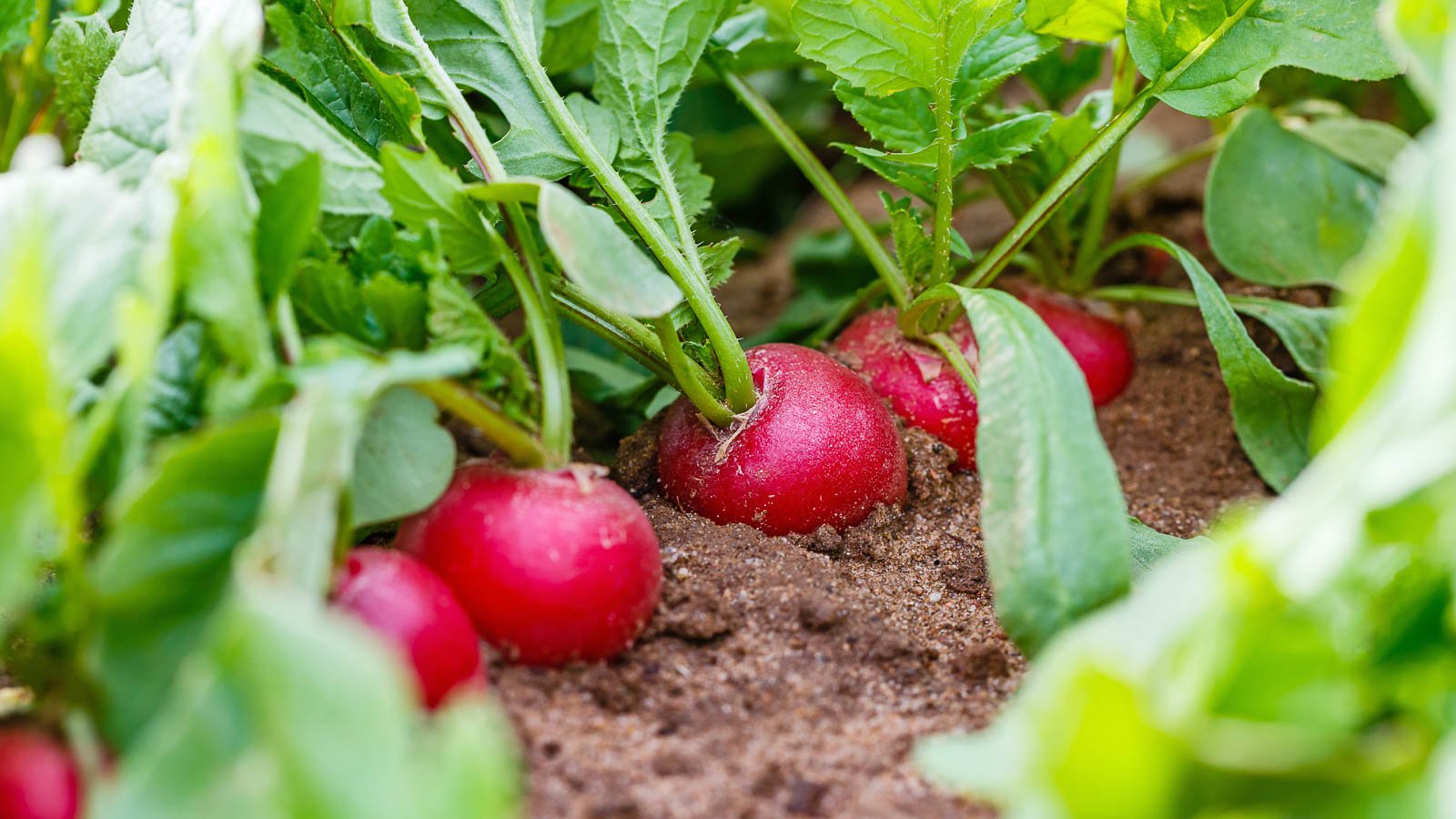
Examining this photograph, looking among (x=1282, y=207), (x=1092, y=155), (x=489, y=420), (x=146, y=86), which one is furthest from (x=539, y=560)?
(x=1282, y=207)

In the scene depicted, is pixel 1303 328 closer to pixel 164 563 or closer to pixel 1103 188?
pixel 1103 188

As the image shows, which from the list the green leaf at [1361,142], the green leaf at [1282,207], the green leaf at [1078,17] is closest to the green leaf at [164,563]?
the green leaf at [1078,17]

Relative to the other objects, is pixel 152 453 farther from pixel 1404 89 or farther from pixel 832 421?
pixel 1404 89

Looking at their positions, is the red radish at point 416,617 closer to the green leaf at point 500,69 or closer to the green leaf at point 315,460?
the green leaf at point 315,460

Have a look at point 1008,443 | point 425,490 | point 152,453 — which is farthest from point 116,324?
point 1008,443

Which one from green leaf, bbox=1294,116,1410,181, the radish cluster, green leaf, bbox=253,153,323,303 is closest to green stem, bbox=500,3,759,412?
the radish cluster

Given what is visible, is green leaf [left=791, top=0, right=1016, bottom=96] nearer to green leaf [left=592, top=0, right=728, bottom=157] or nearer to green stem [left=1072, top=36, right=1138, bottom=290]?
green leaf [left=592, top=0, right=728, bottom=157]
